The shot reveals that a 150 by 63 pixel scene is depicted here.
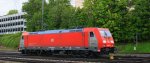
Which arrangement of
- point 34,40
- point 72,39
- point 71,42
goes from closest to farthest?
point 72,39 < point 71,42 < point 34,40

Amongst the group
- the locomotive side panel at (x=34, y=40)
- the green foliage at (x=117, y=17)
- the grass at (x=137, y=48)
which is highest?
the green foliage at (x=117, y=17)

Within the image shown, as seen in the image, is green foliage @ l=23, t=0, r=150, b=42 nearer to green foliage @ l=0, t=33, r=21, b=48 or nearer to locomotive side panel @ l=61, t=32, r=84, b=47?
green foliage @ l=0, t=33, r=21, b=48

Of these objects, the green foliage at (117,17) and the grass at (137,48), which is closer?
the grass at (137,48)

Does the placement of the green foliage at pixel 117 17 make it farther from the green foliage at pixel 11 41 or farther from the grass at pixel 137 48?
the green foliage at pixel 11 41

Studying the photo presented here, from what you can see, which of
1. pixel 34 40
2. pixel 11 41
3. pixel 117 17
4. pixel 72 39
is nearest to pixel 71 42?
pixel 72 39

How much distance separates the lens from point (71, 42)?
39438mm

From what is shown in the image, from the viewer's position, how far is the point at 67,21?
65.8 metres

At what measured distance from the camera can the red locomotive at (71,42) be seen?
119 feet

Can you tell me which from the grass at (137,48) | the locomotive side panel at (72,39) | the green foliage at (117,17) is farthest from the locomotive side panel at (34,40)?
the green foliage at (117,17)

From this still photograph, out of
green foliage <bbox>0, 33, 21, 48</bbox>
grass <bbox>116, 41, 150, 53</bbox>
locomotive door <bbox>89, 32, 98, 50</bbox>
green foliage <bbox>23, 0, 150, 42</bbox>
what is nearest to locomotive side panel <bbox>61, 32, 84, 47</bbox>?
locomotive door <bbox>89, 32, 98, 50</bbox>

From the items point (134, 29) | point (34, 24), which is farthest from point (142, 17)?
point (34, 24)

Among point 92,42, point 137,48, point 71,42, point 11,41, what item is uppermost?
point 92,42

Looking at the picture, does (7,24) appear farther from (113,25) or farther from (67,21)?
(113,25)

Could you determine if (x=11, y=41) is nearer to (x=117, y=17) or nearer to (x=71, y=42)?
(x=117, y=17)
